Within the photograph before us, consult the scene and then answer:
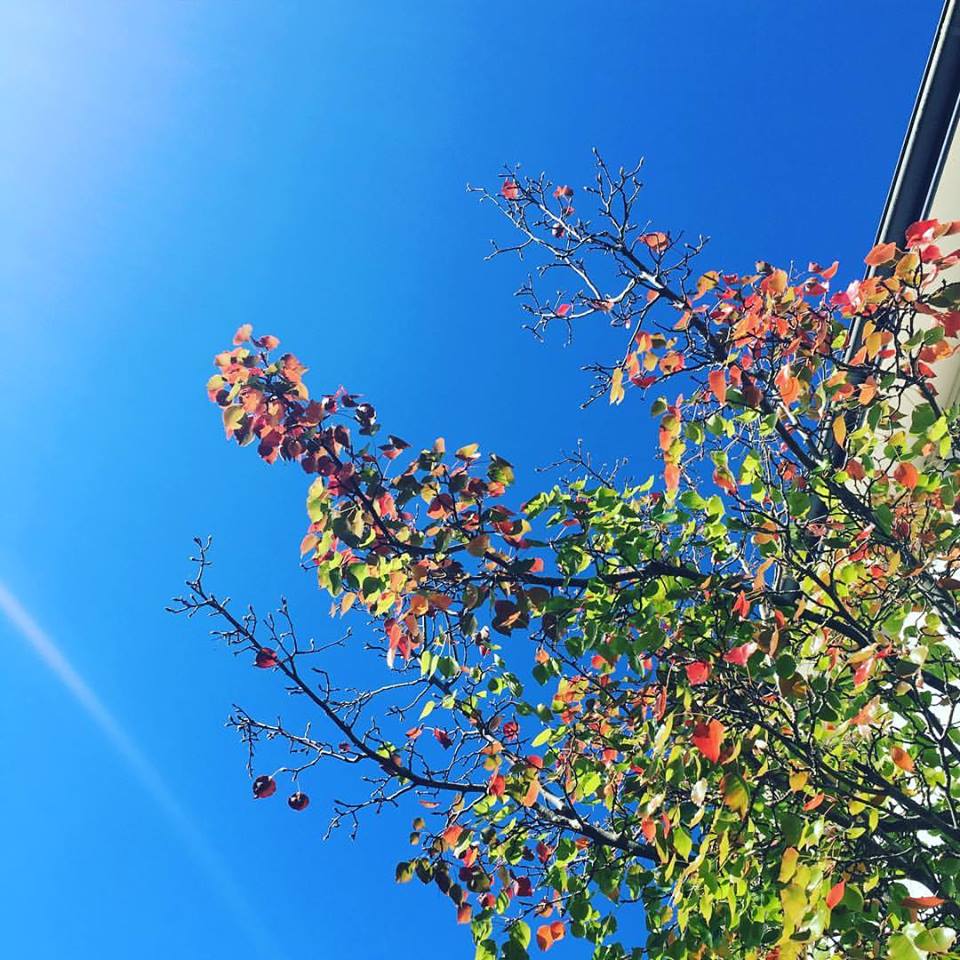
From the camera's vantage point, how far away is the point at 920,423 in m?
2.82

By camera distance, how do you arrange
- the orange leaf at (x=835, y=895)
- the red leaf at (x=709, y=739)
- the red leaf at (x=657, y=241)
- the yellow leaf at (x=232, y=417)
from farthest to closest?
the red leaf at (x=657, y=241)
the yellow leaf at (x=232, y=417)
the red leaf at (x=709, y=739)
the orange leaf at (x=835, y=895)

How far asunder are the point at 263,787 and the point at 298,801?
0.86 ft

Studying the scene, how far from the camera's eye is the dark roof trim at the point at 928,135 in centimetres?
499

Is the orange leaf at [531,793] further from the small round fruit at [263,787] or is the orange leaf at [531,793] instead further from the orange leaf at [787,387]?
the orange leaf at [787,387]

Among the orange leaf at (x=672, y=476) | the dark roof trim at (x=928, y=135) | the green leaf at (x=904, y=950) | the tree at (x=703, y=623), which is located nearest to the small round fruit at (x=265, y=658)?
the tree at (x=703, y=623)

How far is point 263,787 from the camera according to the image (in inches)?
Answer: 143

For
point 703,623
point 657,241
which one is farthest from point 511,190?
point 703,623

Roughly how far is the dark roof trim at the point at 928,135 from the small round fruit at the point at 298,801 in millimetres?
5514

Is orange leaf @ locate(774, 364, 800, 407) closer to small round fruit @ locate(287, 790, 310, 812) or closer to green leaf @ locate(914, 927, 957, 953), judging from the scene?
green leaf @ locate(914, 927, 957, 953)

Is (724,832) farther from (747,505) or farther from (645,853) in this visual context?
(747,505)

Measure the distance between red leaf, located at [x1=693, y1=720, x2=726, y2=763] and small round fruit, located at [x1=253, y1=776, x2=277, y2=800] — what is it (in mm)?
2270

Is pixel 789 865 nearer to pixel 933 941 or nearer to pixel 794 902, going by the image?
pixel 794 902

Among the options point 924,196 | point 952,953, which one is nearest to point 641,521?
point 952,953

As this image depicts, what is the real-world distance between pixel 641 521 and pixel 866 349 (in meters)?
1.20
